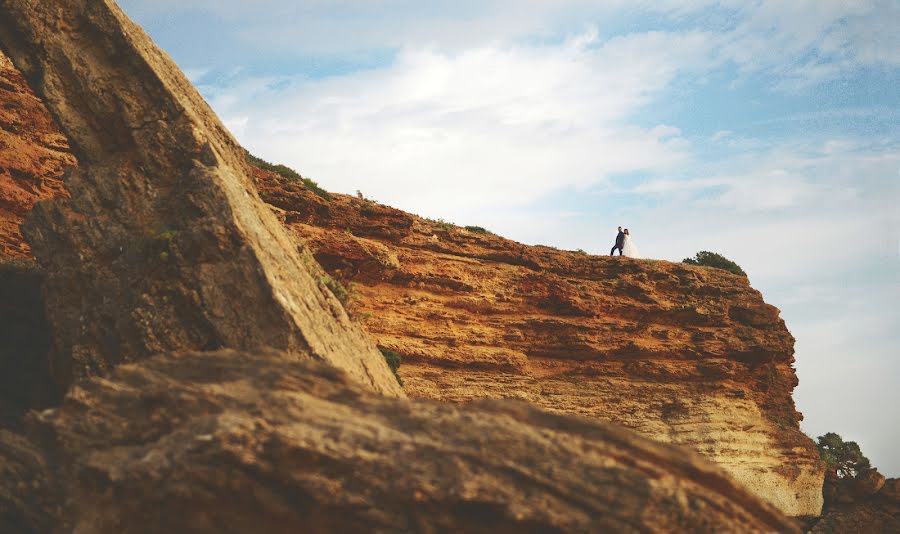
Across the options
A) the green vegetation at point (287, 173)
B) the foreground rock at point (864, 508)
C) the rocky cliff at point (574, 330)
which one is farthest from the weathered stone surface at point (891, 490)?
the green vegetation at point (287, 173)

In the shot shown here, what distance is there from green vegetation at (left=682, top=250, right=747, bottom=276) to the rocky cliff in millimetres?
3440

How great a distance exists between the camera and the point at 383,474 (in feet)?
31.8

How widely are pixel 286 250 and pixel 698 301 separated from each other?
26147 millimetres

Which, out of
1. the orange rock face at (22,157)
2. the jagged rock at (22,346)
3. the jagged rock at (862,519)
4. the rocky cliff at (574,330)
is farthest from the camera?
the jagged rock at (862,519)

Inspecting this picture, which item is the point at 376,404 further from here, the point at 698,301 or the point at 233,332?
the point at 698,301

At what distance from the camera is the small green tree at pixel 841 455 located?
45.0 metres

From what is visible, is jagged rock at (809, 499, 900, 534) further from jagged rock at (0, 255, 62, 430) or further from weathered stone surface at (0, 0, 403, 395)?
jagged rock at (0, 255, 62, 430)

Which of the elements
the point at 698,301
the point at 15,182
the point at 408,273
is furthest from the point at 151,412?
the point at 698,301

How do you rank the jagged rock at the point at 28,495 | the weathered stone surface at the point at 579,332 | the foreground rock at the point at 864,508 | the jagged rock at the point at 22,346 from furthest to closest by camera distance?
the foreground rock at the point at 864,508 < the weathered stone surface at the point at 579,332 < the jagged rock at the point at 22,346 < the jagged rock at the point at 28,495

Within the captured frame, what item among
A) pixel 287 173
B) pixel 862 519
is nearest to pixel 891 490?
pixel 862 519

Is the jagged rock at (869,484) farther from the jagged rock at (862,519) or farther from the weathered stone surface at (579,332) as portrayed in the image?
the weathered stone surface at (579,332)

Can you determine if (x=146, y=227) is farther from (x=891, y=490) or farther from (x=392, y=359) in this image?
(x=891, y=490)

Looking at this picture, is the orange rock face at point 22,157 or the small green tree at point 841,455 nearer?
the orange rock face at point 22,157

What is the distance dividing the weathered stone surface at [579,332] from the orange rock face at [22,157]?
675cm
